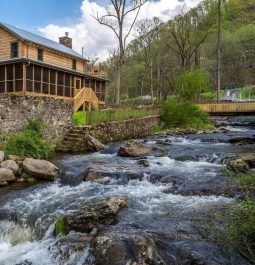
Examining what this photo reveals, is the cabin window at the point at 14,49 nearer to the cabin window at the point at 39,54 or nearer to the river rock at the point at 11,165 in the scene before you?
the cabin window at the point at 39,54

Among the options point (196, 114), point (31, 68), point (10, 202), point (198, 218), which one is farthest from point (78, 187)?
point (196, 114)

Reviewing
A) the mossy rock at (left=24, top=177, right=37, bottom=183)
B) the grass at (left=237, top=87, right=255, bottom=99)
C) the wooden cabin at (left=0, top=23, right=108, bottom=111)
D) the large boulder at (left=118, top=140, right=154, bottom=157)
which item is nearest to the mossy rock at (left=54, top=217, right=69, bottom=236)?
the mossy rock at (left=24, top=177, right=37, bottom=183)

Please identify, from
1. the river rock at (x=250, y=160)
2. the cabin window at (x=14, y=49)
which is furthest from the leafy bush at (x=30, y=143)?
the cabin window at (x=14, y=49)

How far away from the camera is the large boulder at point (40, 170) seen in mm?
12242

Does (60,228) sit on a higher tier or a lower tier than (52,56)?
lower

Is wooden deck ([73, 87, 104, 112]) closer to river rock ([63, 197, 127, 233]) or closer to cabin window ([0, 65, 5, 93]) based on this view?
cabin window ([0, 65, 5, 93])

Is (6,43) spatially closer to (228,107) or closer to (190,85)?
(190,85)

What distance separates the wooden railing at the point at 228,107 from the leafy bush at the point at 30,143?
22822mm

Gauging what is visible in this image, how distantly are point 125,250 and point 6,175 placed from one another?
7132mm

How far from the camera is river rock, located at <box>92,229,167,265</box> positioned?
224 inches

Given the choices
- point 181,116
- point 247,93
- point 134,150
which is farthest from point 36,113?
point 247,93

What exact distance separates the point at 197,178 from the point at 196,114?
62.6 feet

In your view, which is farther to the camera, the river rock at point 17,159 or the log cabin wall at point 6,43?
the log cabin wall at point 6,43

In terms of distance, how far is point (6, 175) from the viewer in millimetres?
11648
